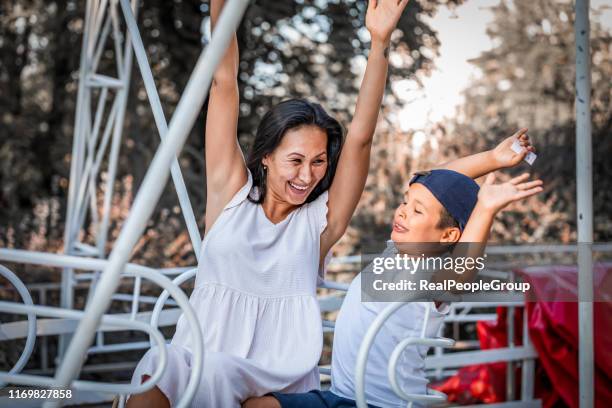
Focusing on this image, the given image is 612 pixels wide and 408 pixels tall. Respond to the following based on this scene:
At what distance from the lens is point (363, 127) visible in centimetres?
196

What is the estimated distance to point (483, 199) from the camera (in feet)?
5.26

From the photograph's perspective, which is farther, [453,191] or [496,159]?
[496,159]

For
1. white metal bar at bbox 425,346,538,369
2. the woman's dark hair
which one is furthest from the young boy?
white metal bar at bbox 425,346,538,369

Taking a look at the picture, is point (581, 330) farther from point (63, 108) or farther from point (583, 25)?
point (63, 108)

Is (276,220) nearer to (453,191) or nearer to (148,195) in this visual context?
(453,191)

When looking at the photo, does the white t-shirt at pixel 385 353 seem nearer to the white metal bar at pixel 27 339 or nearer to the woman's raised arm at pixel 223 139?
the woman's raised arm at pixel 223 139

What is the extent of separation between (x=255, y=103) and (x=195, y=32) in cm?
71

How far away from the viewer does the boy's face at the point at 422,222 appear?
1852 millimetres

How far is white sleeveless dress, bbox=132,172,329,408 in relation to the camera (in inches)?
71.4

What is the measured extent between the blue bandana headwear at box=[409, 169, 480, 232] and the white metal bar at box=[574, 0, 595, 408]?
0.33 meters

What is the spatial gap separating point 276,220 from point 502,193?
0.66 metres

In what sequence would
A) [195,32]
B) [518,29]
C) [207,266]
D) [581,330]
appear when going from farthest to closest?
[518,29]
[195,32]
[581,330]
[207,266]

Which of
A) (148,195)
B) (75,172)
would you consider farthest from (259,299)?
(75,172)

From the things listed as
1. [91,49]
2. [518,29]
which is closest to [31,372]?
[91,49]
